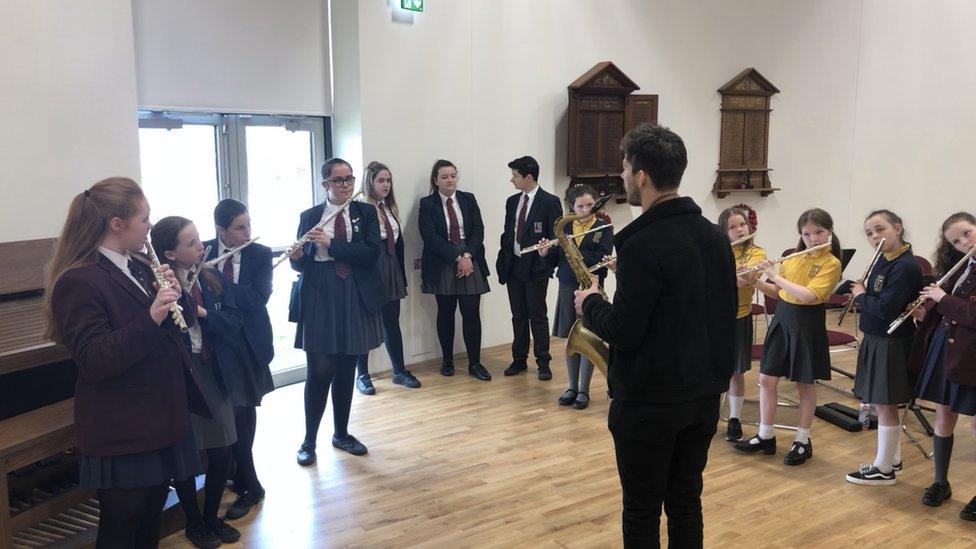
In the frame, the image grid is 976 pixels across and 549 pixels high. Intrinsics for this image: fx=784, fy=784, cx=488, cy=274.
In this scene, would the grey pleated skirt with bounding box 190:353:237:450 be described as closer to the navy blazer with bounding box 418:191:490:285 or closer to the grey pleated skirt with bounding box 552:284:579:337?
the grey pleated skirt with bounding box 552:284:579:337

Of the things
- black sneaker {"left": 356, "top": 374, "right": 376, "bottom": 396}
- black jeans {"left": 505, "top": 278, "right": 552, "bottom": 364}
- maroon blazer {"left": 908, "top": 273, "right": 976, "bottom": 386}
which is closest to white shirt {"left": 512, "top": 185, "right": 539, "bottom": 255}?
black jeans {"left": 505, "top": 278, "right": 552, "bottom": 364}

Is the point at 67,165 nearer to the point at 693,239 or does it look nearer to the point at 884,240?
the point at 693,239

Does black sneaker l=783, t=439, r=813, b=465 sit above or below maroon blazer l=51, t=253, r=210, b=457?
below

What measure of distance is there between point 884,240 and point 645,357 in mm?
2044

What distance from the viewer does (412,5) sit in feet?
19.4

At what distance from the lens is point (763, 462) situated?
432 cm

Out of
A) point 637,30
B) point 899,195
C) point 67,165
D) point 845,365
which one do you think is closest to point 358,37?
point 67,165

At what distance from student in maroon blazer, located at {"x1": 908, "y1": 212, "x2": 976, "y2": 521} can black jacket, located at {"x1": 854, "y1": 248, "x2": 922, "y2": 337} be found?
0.09m

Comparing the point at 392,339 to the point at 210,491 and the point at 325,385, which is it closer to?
the point at 325,385

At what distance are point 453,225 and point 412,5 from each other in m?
1.69

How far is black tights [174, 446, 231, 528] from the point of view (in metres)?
3.36

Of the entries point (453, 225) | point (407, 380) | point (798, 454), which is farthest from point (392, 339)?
point (798, 454)

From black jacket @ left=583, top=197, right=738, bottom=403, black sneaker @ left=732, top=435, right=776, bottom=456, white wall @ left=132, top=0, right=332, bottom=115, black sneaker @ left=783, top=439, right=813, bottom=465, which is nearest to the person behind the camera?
black jacket @ left=583, top=197, right=738, bottom=403

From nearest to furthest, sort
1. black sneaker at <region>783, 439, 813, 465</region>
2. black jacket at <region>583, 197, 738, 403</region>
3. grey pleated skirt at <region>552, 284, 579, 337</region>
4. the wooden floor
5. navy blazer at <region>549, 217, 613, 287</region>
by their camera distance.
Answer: black jacket at <region>583, 197, 738, 403</region>, the wooden floor, black sneaker at <region>783, 439, 813, 465</region>, navy blazer at <region>549, 217, 613, 287</region>, grey pleated skirt at <region>552, 284, 579, 337</region>
